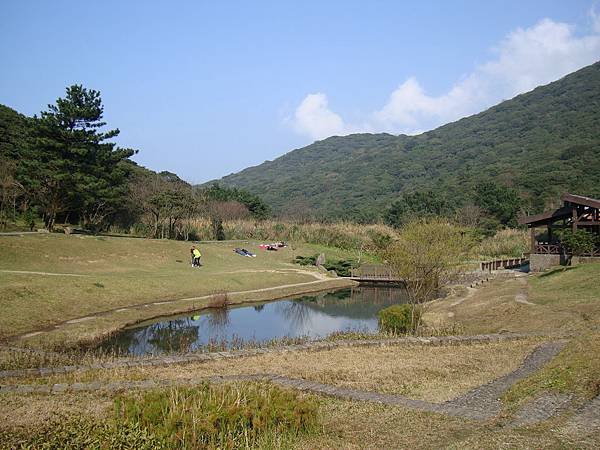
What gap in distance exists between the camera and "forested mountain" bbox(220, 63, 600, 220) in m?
78.0

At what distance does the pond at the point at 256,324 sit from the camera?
60.4 ft

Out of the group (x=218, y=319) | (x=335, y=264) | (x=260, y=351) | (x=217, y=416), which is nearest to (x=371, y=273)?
(x=335, y=264)

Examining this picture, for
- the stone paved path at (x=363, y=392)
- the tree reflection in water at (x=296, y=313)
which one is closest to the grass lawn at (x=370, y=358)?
the stone paved path at (x=363, y=392)

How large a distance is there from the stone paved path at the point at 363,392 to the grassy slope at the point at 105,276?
30.6 feet

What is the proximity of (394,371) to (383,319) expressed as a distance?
7.26 metres

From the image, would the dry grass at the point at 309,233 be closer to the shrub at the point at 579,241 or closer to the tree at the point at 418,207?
the tree at the point at 418,207

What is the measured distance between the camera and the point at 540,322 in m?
16.8

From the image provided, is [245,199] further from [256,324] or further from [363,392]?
[363,392]

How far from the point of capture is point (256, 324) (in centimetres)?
2352

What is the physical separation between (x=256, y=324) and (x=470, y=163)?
323 feet

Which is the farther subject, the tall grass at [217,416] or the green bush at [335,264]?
the green bush at [335,264]

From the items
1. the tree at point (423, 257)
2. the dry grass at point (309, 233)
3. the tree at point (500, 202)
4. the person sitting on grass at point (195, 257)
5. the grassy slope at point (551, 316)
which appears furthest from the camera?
the tree at point (500, 202)

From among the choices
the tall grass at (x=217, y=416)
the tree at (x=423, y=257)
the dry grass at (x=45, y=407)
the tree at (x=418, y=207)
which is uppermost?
the tree at (x=418, y=207)

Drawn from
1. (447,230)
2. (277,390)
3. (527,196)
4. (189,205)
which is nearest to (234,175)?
(527,196)
